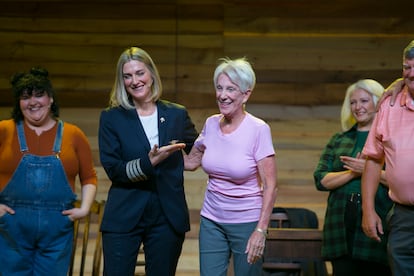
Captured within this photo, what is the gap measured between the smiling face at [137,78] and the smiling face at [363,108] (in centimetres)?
134

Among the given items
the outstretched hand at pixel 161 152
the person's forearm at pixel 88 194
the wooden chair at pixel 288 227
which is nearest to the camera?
the outstretched hand at pixel 161 152

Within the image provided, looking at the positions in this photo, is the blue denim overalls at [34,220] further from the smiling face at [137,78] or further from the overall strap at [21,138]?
the smiling face at [137,78]

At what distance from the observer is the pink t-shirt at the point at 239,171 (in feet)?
11.4

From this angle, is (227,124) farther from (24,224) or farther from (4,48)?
(4,48)

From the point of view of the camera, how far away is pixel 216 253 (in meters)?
3.50

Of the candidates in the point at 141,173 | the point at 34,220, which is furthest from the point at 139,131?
the point at 34,220

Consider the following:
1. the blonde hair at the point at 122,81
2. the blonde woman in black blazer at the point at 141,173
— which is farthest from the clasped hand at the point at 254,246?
the blonde hair at the point at 122,81

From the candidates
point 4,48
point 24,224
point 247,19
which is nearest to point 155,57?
point 247,19

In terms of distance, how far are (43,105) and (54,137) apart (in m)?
0.16

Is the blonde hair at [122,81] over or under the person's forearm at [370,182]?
over

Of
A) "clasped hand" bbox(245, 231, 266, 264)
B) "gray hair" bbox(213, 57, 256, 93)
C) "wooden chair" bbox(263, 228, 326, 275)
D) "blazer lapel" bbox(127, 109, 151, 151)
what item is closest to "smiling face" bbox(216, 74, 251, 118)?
"gray hair" bbox(213, 57, 256, 93)

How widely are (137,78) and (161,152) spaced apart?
1.26ft

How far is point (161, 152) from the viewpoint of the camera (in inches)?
134

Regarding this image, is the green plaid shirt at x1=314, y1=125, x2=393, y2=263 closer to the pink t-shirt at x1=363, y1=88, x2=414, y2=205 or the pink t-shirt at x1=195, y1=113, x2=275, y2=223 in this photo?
the pink t-shirt at x1=363, y1=88, x2=414, y2=205
